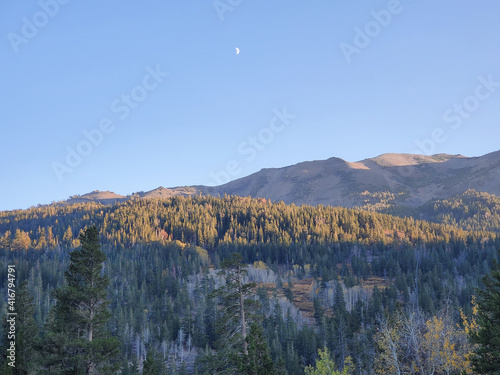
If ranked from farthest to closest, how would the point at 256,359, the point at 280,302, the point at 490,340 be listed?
1. the point at 280,302
2. the point at 490,340
3. the point at 256,359

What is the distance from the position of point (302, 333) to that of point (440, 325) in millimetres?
61373

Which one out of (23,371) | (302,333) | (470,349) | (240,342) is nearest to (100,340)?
(240,342)

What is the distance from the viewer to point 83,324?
2850 centimetres

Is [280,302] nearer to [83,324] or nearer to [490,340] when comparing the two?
[490,340]

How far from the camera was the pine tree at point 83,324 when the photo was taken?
2692cm

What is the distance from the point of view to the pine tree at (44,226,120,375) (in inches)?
1060

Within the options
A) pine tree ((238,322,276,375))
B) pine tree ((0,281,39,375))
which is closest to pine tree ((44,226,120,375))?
pine tree ((238,322,276,375))

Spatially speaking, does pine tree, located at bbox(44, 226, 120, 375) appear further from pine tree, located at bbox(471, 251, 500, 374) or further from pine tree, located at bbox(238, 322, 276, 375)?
pine tree, located at bbox(471, 251, 500, 374)

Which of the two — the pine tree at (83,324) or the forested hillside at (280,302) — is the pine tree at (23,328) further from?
the pine tree at (83,324)

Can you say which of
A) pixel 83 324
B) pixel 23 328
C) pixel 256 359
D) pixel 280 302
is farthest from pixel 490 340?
pixel 280 302

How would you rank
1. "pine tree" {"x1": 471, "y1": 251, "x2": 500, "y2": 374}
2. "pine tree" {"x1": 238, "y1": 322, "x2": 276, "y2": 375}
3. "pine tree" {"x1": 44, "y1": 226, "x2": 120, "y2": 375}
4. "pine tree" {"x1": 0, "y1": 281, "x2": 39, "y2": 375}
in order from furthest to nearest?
"pine tree" {"x1": 0, "y1": 281, "x2": 39, "y2": 375}
"pine tree" {"x1": 471, "y1": 251, "x2": 500, "y2": 374}
"pine tree" {"x1": 44, "y1": 226, "x2": 120, "y2": 375}
"pine tree" {"x1": 238, "y1": 322, "x2": 276, "y2": 375}

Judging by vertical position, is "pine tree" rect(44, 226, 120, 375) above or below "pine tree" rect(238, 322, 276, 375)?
above

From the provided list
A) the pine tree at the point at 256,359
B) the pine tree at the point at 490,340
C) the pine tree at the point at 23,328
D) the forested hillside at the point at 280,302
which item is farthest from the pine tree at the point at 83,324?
the pine tree at the point at 490,340

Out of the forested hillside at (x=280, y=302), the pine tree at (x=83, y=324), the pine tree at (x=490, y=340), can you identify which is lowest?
the forested hillside at (x=280, y=302)
